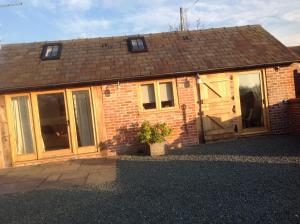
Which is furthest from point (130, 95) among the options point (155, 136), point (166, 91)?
point (155, 136)

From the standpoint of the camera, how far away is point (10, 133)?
35.3ft

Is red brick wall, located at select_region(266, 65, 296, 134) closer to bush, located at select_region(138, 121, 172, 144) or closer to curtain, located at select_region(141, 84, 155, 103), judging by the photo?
bush, located at select_region(138, 121, 172, 144)

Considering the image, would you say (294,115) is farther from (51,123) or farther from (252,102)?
(51,123)

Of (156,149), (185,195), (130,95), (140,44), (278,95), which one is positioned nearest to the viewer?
(185,195)

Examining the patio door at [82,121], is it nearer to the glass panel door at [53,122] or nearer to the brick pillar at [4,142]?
the glass panel door at [53,122]

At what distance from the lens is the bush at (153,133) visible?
1041 centimetres

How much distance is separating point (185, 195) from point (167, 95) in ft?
19.6

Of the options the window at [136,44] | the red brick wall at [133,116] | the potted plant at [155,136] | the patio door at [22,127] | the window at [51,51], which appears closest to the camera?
the potted plant at [155,136]

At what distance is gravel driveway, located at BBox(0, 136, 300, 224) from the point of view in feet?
16.1

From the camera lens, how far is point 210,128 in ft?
38.2

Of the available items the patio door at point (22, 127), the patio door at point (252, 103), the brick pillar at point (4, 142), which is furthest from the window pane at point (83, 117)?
the patio door at point (252, 103)

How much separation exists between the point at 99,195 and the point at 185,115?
5721 mm

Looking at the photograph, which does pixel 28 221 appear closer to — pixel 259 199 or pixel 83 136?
pixel 259 199

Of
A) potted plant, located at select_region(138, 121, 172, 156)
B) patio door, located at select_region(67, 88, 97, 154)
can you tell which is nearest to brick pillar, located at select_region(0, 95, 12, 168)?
patio door, located at select_region(67, 88, 97, 154)
